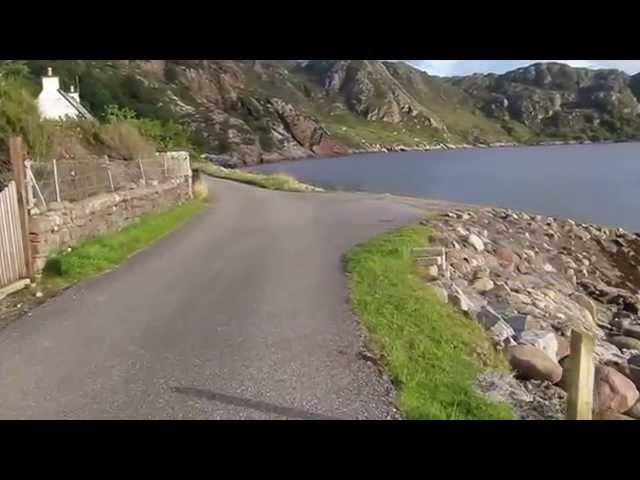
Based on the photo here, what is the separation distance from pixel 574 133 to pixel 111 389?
210 metres

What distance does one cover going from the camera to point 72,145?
16156mm

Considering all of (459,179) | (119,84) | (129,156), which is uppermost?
(119,84)

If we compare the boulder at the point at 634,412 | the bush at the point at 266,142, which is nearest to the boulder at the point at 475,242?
the boulder at the point at 634,412

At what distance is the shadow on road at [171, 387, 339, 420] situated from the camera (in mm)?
5070

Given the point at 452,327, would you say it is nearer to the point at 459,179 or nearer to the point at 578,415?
the point at 578,415

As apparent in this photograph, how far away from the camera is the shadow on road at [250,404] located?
5.07 m

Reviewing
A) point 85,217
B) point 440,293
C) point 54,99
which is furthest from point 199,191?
point 440,293

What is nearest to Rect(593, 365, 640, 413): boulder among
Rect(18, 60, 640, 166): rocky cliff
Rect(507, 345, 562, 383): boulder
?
Rect(507, 345, 562, 383): boulder

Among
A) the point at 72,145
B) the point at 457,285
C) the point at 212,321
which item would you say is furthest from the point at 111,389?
the point at 72,145

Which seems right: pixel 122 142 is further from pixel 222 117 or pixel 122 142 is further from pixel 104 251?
pixel 222 117

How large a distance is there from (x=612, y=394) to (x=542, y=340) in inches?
58.4

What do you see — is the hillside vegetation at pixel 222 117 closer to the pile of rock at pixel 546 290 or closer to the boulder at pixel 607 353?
the pile of rock at pixel 546 290

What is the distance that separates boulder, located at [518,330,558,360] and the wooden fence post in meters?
3.04

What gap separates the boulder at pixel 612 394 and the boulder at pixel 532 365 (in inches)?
18.0
